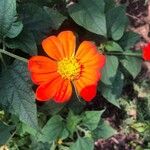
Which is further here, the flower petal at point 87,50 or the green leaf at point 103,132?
the green leaf at point 103,132

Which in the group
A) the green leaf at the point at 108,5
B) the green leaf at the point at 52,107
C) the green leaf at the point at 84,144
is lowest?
the green leaf at the point at 84,144

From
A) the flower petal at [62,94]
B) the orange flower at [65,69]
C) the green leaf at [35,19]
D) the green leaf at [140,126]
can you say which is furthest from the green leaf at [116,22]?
the green leaf at [140,126]

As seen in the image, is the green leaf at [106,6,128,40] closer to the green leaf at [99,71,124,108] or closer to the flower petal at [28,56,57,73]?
the green leaf at [99,71,124,108]

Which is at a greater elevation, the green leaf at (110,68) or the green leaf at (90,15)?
the green leaf at (90,15)

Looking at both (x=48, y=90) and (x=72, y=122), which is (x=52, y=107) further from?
(x=48, y=90)

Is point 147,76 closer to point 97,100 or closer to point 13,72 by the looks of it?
point 97,100

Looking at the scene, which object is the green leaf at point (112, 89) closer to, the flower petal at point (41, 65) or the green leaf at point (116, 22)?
the green leaf at point (116, 22)
